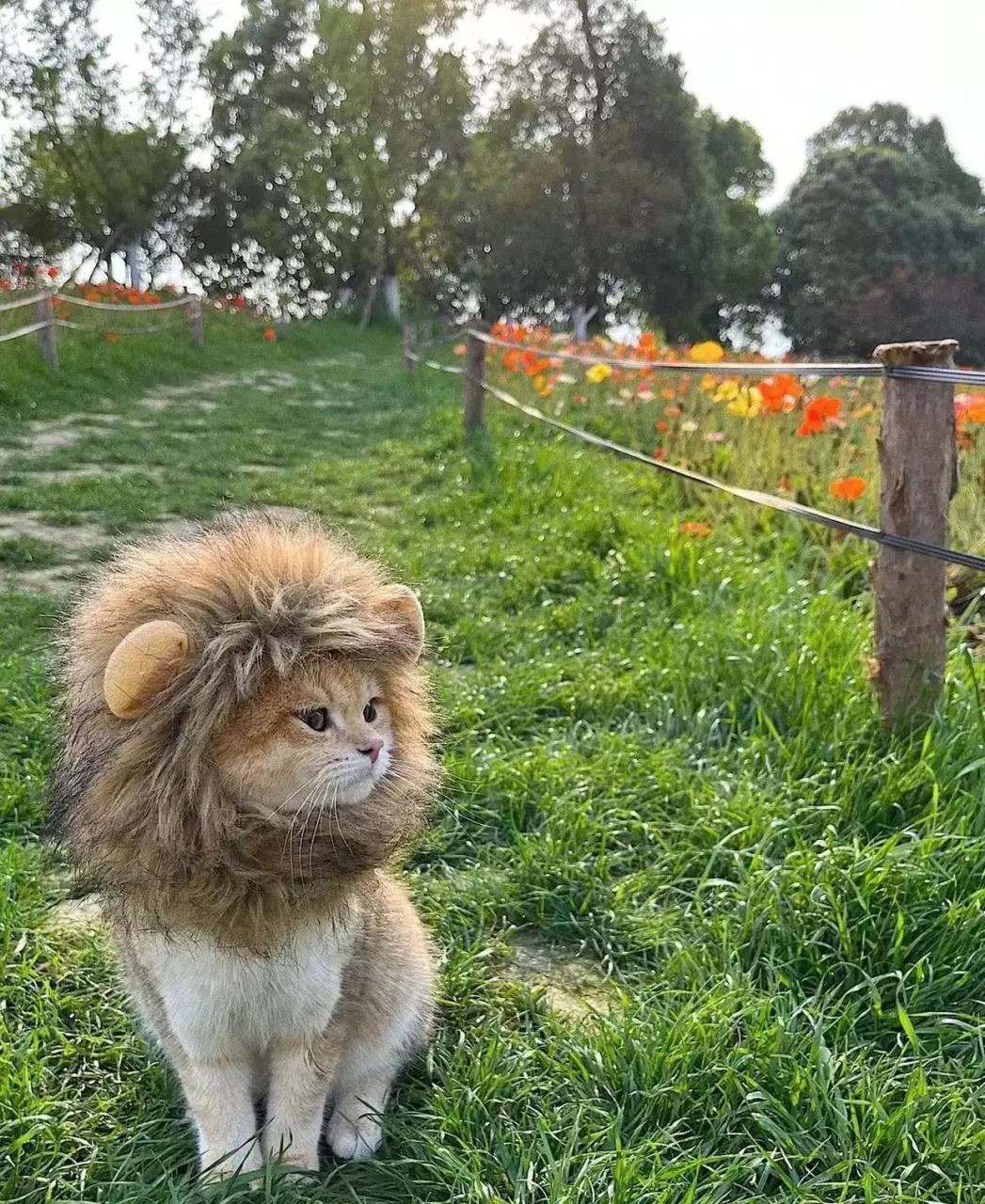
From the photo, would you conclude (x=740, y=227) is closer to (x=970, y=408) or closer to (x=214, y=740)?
(x=970, y=408)

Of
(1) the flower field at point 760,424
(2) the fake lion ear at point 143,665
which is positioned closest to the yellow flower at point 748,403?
(1) the flower field at point 760,424

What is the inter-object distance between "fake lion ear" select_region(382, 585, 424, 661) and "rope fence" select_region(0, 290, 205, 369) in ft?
24.3

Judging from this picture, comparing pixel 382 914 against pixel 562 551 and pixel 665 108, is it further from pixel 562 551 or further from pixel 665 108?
pixel 665 108

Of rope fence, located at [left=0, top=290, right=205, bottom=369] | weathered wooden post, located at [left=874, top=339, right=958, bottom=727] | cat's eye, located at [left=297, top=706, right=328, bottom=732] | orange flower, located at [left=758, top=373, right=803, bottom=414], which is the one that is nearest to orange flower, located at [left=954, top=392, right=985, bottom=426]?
orange flower, located at [left=758, top=373, right=803, bottom=414]

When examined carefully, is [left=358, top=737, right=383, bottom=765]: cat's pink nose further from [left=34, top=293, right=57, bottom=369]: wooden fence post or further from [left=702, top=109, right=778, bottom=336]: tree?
[left=702, top=109, right=778, bottom=336]: tree

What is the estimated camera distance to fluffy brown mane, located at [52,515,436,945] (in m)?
1.51

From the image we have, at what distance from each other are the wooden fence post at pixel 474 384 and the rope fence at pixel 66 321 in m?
3.63

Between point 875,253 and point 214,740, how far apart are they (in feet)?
94.6

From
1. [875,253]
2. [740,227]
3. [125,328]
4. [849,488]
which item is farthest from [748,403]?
[740,227]

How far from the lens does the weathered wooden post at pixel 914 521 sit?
2.79 m

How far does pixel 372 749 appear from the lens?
1515 millimetres

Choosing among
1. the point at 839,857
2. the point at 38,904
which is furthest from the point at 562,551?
the point at 38,904

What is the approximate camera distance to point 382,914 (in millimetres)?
1993

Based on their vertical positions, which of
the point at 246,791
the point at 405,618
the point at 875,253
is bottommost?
the point at 246,791
